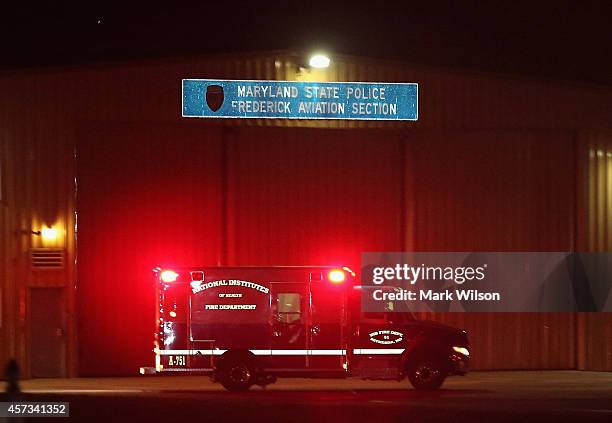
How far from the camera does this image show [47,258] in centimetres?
2392

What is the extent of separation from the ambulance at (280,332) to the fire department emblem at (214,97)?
579 centimetres

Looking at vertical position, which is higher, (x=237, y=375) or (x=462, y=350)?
(x=462, y=350)

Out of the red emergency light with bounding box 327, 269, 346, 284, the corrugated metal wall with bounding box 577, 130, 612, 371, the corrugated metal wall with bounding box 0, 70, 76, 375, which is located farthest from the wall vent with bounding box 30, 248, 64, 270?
the corrugated metal wall with bounding box 577, 130, 612, 371

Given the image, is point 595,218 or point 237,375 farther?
point 595,218

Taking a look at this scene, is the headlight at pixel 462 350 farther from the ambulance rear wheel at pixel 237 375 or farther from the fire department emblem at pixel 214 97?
the fire department emblem at pixel 214 97

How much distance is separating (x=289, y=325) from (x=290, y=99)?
22.6 ft

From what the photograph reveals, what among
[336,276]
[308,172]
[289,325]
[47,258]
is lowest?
[289,325]

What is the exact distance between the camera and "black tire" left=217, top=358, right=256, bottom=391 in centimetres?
2005

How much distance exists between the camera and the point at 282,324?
2011cm

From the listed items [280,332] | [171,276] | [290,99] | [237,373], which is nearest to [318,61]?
[290,99]

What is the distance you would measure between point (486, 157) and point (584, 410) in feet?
32.2

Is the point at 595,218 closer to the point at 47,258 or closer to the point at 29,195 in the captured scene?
the point at 47,258

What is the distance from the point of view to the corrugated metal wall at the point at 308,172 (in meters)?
23.9

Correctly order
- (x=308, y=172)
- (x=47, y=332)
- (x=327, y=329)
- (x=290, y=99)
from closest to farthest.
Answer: (x=327, y=329)
(x=47, y=332)
(x=290, y=99)
(x=308, y=172)
